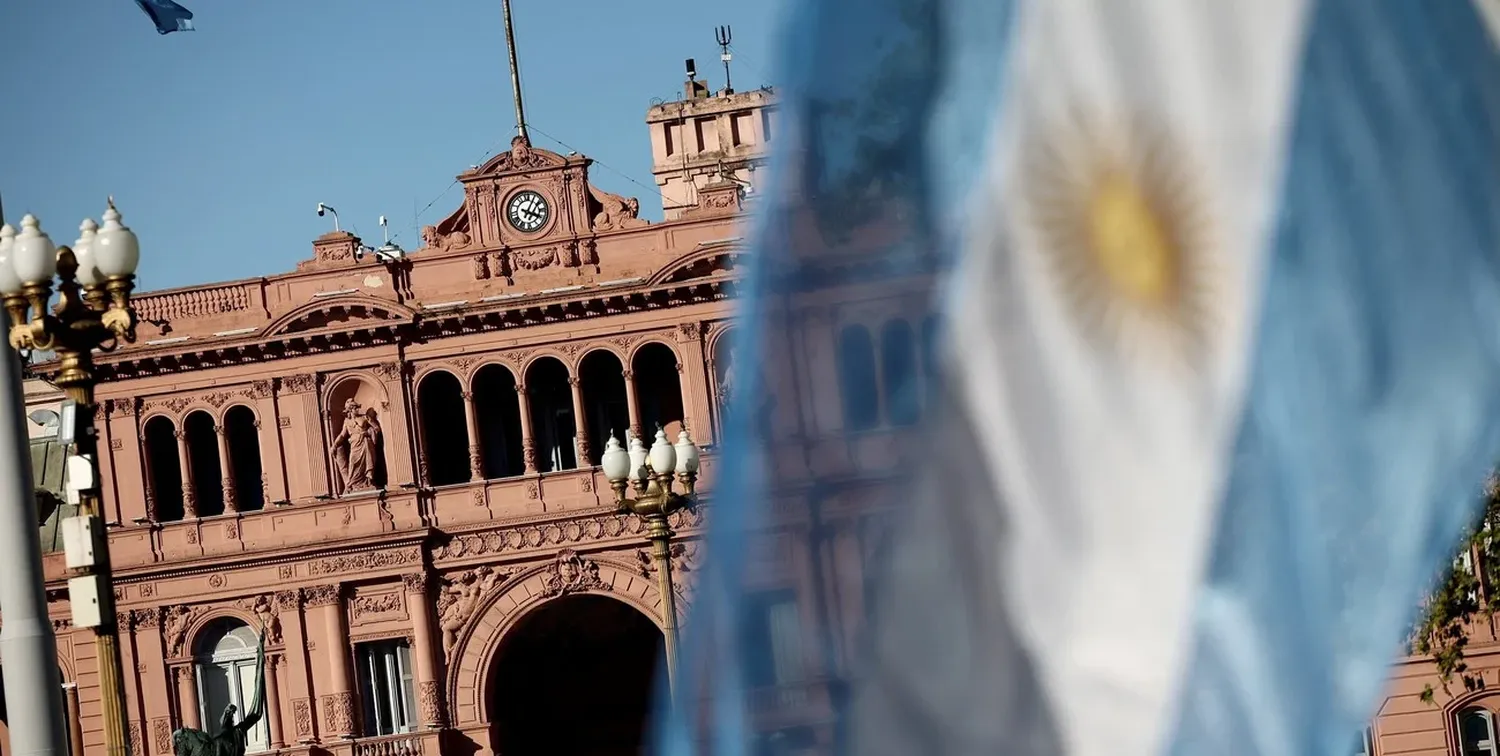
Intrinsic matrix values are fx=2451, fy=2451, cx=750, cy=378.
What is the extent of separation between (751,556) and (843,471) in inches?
5.5

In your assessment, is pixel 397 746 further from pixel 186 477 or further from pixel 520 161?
pixel 520 161

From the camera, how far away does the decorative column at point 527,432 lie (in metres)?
44.2

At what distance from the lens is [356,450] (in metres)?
44.8

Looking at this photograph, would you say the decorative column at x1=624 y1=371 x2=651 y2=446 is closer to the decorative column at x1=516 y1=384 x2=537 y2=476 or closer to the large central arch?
the decorative column at x1=516 y1=384 x2=537 y2=476

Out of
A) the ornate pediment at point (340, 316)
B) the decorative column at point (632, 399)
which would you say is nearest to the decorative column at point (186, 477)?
the ornate pediment at point (340, 316)

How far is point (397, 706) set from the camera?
44.4m

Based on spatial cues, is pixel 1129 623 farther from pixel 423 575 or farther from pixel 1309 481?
pixel 423 575

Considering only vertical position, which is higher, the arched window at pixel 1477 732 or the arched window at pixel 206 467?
the arched window at pixel 206 467

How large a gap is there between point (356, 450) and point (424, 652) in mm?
3977

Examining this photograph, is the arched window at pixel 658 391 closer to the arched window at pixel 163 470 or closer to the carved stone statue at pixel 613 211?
the carved stone statue at pixel 613 211

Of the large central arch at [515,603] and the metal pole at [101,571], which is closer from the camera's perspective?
the metal pole at [101,571]

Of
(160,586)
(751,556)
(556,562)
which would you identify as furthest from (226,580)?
(751,556)

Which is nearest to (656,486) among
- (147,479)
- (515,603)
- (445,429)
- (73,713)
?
(515,603)

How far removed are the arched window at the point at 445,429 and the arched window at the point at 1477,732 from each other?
1864 cm
